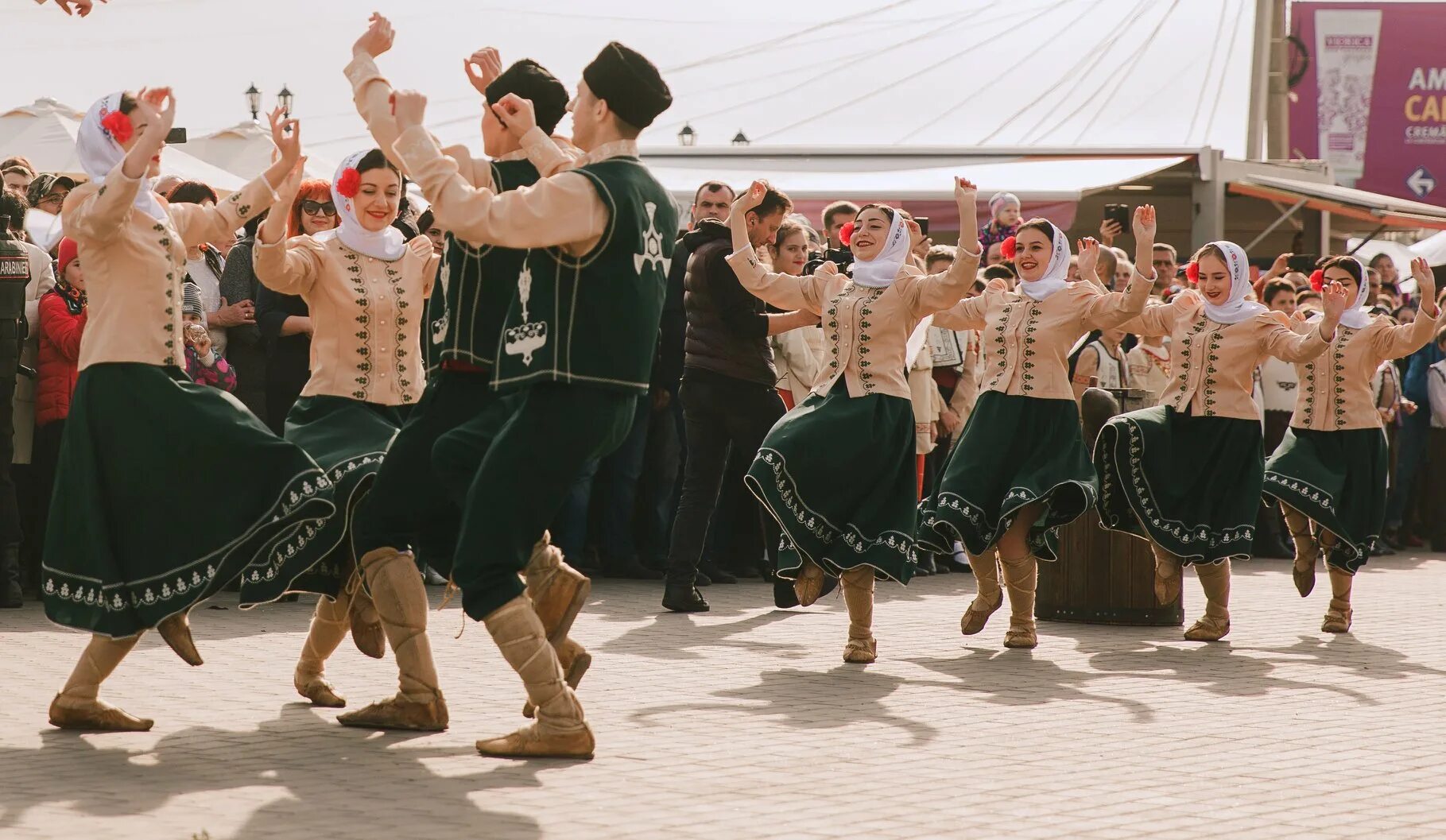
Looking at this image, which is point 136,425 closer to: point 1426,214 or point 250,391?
point 250,391

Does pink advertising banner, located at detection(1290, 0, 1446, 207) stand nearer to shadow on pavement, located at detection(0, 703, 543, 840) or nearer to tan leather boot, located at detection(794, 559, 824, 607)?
tan leather boot, located at detection(794, 559, 824, 607)

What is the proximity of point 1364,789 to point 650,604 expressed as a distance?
5.20 meters

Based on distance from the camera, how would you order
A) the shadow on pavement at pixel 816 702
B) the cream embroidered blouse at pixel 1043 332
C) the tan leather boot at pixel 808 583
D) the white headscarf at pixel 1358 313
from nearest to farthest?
1. the shadow on pavement at pixel 816 702
2. the tan leather boot at pixel 808 583
3. the cream embroidered blouse at pixel 1043 332
4. the white headscarf at pixel 1358 313

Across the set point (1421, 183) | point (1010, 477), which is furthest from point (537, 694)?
point (1421, 183)


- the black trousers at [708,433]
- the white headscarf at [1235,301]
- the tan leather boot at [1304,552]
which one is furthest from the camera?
the tan leather boot at [1304,552]

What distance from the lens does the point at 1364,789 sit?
5.52m

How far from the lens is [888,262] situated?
339 inches

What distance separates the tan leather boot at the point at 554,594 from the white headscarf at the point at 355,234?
4.57 ft

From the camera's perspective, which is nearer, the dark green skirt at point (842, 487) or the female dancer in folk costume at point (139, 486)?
the female dancer in folk costume at point (139, 486)

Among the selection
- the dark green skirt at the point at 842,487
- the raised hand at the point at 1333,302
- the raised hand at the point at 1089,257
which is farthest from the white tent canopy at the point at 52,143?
the raised hand at the point at 1333,302

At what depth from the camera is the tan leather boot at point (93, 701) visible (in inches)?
235

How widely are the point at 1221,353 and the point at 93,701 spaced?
586 centimetres

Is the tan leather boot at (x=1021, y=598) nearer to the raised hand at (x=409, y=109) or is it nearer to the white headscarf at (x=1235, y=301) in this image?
the white headscarf at (x=1235, y=301)

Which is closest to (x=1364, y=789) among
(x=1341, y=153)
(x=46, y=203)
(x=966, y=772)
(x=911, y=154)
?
(x=966, y=772)
